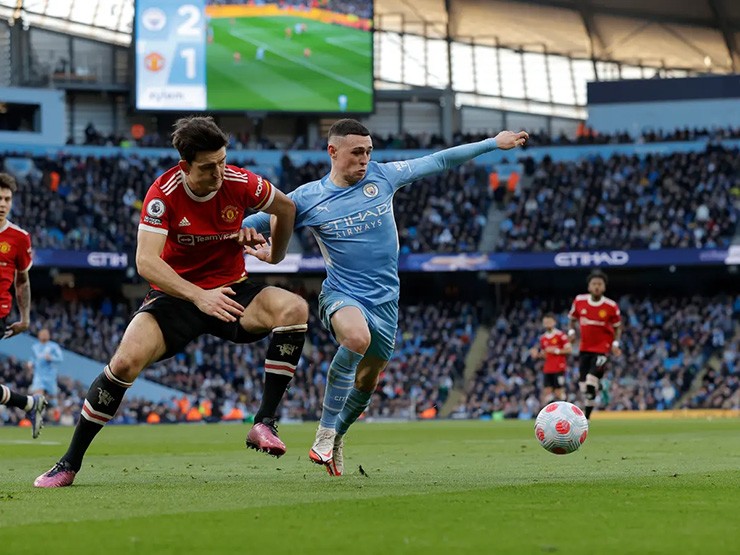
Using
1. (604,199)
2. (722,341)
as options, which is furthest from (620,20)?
(722,341)

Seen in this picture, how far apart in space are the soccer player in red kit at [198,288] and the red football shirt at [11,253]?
5199 mm

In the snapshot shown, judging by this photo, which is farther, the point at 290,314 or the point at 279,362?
the point at 279,362

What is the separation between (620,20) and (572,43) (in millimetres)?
2481

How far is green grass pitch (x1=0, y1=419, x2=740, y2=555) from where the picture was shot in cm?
500

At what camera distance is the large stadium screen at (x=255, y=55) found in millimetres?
45875

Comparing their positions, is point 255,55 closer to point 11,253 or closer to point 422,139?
point 422,139

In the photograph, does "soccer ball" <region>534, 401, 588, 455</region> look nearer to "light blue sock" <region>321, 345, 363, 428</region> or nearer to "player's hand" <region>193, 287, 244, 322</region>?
"light blue sock" <region>321, 345, 363, 428</region>

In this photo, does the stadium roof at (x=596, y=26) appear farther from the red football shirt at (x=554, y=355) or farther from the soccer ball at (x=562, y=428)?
the soccer ball at (x=562, y=428)

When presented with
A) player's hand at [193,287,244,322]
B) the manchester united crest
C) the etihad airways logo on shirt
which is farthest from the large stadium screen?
player's hand at [193,287,244,322]

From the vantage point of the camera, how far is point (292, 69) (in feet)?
157

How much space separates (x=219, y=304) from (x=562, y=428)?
3.76 m

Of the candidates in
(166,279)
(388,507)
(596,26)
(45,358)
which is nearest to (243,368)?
(45,358)

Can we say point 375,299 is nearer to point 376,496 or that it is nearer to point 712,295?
point 376,496

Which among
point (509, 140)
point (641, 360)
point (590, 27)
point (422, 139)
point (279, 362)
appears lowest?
point (641, 360)
